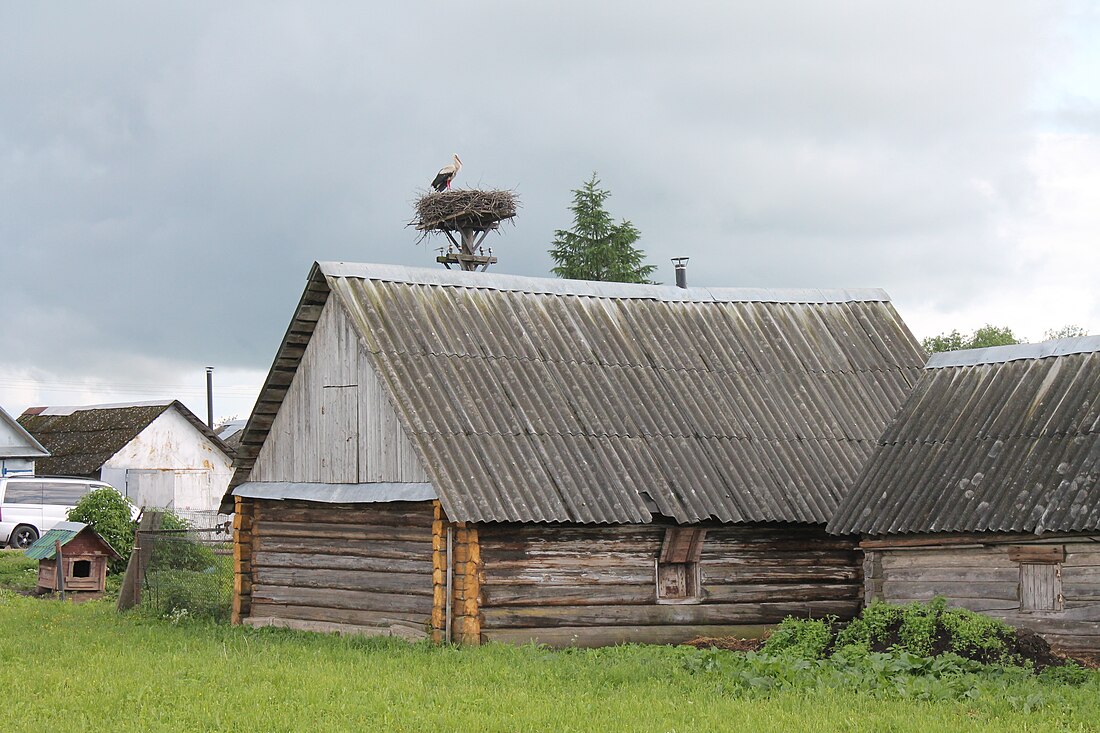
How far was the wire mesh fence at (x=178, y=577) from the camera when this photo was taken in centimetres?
2328

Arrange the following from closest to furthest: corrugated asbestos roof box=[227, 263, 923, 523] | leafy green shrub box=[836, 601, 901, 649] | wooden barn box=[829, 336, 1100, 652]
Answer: leafy green shrub box=[836, 601, 901, 649] < wooden barn box=[829, 336, 1100, 652] < corrugated asbestos roof box=[227, 263, 923, 523]

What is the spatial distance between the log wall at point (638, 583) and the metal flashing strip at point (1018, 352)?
3312 mm

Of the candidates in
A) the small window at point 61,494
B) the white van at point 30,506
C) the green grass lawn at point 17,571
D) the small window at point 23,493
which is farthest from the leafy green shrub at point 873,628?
the small window at point 23,493

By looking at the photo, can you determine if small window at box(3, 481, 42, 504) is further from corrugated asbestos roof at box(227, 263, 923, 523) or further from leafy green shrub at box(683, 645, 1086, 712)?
leafy green shrub at box(683, 645, 1086, 712)

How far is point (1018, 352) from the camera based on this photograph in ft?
68.3

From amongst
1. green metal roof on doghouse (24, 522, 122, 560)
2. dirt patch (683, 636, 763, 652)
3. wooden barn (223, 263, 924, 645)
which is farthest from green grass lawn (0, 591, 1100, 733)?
green metal roof on doghouse (24, 522, 122, 560)

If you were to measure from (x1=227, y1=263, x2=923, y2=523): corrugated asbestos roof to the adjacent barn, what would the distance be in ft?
85.0

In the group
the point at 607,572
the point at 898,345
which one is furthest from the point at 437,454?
the point at 898,345

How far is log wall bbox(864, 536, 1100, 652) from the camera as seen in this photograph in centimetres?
1712

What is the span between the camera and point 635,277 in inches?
2090

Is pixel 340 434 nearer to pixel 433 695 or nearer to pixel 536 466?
pixel 536 466

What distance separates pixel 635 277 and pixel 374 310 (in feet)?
108

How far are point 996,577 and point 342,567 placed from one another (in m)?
9.41

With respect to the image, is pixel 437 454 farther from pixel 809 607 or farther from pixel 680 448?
pixel 809 607
